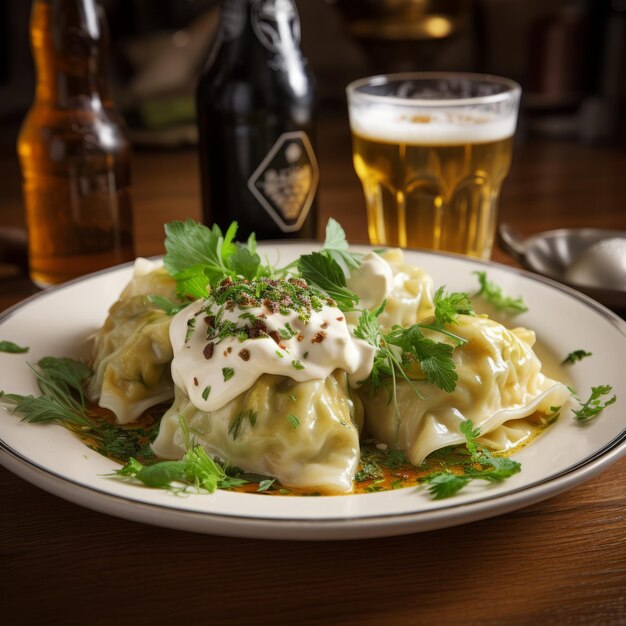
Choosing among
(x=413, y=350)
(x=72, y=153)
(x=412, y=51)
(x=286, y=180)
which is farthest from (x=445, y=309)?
(x=412, y=51)

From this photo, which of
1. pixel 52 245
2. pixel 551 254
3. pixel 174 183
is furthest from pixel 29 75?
pixel 551 254

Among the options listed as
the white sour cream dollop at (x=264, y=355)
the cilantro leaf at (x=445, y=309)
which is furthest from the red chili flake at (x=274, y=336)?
the cilantro leaf at (x=445, y=309)

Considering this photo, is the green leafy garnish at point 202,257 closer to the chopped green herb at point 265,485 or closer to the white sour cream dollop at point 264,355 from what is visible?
the white sour cream dollop at point 264,355

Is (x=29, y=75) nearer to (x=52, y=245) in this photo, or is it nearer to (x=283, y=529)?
(x=52, y=245)

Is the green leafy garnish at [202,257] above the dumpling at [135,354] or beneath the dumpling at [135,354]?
above

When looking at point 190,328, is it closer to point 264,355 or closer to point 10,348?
point 264,355

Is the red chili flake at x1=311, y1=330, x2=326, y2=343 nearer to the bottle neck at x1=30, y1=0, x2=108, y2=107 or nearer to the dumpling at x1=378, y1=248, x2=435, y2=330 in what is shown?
the dumpling at x1=378, y1=248, x2=435, y2=330
